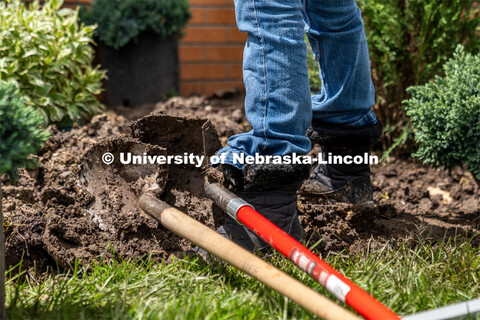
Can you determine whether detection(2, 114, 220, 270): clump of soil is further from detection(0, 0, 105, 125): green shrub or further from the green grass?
detection(0, 0, 105, 125): green shrub

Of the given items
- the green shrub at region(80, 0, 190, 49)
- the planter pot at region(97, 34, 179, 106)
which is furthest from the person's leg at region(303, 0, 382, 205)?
the planter pot at region(97, 34, 179, 106)

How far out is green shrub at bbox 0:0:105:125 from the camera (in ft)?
10.6

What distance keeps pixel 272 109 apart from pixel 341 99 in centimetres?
58

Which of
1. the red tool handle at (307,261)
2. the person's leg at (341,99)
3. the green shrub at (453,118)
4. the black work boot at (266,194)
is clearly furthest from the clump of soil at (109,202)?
the green shrub at (453,118)

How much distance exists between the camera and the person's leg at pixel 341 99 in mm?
2262

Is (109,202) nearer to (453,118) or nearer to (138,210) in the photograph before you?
(138,210)

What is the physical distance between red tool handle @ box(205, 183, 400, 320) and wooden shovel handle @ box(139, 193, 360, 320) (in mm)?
72

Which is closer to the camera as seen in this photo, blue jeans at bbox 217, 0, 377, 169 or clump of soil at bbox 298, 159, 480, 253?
Answer: blue jeans at bbox 217, 0, 377, 169

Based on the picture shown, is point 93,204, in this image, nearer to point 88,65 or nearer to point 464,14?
point 88,65

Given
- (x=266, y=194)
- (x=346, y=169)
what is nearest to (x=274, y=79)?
(x=266, y=194)

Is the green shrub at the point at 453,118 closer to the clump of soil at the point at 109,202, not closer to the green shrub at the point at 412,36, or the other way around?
the green shrub at the point at 412,36

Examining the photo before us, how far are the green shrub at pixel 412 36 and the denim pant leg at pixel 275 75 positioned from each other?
1.42 metres

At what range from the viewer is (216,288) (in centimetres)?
166

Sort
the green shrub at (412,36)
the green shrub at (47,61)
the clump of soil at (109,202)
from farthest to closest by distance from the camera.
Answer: the green shrub at (47,61), the green shrub at (412,36), the clump of soil at (109,202)
